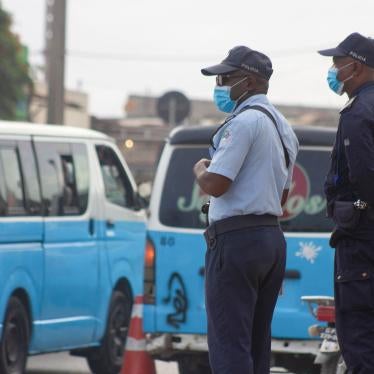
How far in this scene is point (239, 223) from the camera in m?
6.46

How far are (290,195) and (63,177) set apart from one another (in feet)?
9.10

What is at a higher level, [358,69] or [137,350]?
[358,69]

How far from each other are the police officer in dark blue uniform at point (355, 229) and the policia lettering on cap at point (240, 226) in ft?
0.95

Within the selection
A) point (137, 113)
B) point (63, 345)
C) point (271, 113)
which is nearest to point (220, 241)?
point (271, 113)

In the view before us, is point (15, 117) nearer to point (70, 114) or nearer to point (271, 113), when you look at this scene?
point (70, 114)

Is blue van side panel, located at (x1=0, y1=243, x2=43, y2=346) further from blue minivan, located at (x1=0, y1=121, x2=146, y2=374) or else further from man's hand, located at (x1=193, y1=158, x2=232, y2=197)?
man's hand, located at (x1=193, y1=158, x2=232, y2=197)

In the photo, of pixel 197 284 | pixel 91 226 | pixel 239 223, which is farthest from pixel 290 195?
pixel 239 223

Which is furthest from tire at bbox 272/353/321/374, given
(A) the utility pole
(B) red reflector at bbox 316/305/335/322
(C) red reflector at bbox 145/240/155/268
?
(A) the utility pole

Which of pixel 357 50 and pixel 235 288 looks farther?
pixel 357 50

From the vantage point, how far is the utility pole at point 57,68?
26.2m

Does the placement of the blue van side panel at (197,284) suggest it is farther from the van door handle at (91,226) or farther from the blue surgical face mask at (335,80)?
the blue surgical face mask at (335,80)

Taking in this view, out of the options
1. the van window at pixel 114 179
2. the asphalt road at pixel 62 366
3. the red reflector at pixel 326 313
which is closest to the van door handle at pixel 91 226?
the van window at pixel 114 179

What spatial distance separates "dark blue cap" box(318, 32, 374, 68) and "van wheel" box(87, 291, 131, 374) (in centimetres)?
633

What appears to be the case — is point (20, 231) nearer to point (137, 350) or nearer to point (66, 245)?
point (66, 245)
